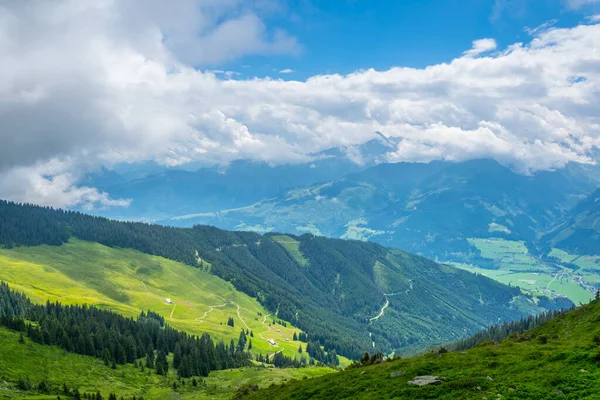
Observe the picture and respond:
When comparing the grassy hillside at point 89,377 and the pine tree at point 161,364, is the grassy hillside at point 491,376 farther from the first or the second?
the pine tree at point 161,364

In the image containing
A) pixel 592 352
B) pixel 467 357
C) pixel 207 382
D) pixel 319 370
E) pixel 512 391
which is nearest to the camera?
pixel 512 391

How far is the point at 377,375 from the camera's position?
69.2 m

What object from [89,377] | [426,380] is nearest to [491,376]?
[426,380]

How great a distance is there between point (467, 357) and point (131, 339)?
6007 inches

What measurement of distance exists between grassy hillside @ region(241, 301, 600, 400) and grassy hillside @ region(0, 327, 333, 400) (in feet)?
235

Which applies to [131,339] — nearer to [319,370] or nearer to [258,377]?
[258,377]

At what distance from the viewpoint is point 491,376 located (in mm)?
54469

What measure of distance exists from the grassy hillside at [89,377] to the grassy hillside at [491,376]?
71.5m

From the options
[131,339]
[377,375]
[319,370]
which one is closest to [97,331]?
[131,339]

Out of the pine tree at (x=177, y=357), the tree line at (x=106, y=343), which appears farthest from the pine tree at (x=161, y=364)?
the pine tree at (x=177, y=357)

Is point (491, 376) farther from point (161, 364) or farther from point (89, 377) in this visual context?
point (161, 364)

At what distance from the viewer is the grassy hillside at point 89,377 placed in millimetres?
132125

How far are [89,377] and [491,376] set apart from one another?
131 m

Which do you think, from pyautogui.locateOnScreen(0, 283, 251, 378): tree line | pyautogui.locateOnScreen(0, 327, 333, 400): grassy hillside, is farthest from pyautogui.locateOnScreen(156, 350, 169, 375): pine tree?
pyautogui.locateOnScreen(0, 327, 333, 400): grassy hillside
